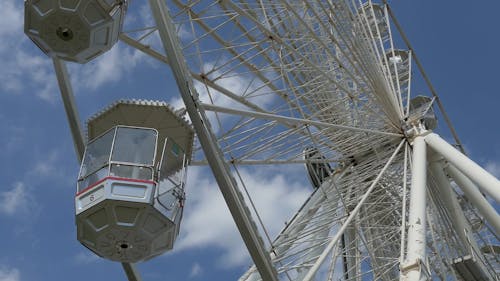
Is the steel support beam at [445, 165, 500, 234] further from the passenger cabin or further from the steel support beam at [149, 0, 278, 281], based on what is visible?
the steel support beam at [149, 0, 278, 281]

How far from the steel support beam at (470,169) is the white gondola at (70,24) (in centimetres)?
633

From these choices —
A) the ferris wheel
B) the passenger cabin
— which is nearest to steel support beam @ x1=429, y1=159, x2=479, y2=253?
the ferris wheel

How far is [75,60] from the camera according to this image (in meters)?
10.6

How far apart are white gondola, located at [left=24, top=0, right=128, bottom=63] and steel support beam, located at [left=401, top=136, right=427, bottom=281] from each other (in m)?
5.22

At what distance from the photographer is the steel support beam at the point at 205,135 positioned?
8518mm

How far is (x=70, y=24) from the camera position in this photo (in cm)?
1009

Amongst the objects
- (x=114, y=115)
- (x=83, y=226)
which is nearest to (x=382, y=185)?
(x=114, y=115)

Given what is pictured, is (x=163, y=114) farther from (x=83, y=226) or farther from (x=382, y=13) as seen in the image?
(x=382, y=13)

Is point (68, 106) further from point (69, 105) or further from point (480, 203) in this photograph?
point (480, 203)

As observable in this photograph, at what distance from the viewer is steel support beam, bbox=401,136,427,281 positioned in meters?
9.70

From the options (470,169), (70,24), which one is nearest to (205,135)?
(70,24)

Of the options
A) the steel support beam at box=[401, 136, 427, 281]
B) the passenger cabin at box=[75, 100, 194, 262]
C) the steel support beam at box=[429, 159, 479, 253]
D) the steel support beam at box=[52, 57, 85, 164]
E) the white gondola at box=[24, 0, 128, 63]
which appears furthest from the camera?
the steel support beam at box=[429, 159, 479, 253]

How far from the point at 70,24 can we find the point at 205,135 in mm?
2835

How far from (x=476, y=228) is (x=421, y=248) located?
36.2 ft
